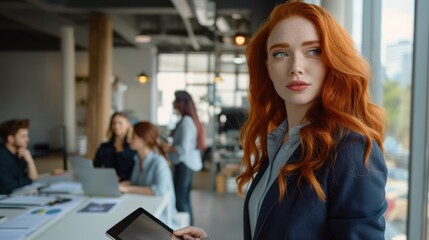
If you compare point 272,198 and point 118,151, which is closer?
point 272,198

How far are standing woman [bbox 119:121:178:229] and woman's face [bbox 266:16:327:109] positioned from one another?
80.3 inches

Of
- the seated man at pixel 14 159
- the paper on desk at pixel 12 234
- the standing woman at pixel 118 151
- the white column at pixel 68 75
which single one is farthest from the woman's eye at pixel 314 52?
the white column at pixel 68 75

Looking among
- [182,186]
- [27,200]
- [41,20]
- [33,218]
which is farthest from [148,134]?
[41,20]

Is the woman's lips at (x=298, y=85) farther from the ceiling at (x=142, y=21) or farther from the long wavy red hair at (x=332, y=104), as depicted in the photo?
the ceiling at (x=142, y=21)

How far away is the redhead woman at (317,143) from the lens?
957 millimetres

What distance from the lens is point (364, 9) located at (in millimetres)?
2723

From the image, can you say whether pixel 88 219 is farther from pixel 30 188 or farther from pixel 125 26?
pixel 125 26

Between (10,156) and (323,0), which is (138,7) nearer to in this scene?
(10,156)

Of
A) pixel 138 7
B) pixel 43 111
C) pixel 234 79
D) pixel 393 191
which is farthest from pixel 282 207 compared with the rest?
pixel 43 111

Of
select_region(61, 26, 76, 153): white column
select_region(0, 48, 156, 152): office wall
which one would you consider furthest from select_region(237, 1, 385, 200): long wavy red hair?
select_region(0, 48, 156, 152): office wall

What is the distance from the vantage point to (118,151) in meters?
4.00

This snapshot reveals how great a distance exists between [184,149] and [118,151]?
0.94 m

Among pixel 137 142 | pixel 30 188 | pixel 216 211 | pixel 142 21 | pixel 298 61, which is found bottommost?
pixel 216 211

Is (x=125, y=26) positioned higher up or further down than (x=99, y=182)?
higher up
